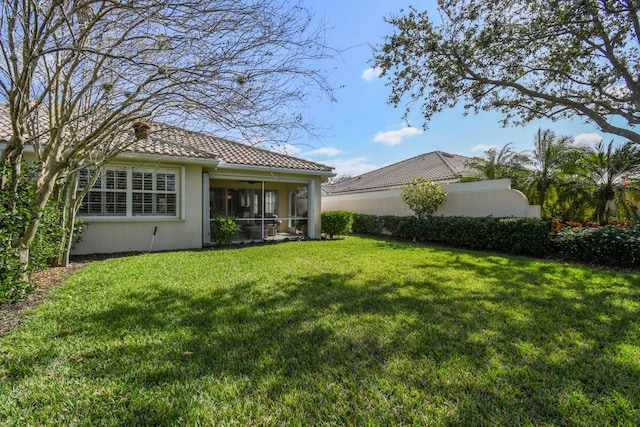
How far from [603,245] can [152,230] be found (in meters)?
14.0

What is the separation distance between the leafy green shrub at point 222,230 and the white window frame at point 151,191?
1.35m

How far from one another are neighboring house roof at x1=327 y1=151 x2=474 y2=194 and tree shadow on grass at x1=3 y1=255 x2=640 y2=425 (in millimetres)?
14130

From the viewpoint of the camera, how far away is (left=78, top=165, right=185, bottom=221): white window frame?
32.7 feet

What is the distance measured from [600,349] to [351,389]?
3170mm

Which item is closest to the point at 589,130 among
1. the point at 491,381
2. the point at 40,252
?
the point at 491,381

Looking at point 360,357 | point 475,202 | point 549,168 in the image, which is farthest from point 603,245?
point 360,357

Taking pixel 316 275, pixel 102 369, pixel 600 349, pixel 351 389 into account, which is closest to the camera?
pixel 351 389

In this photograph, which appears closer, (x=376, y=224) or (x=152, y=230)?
Result: (x=152, y=230)

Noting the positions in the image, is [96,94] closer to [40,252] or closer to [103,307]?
[40,252]

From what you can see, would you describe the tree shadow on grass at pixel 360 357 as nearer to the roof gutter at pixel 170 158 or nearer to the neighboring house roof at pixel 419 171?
the roof gutter at pixel 170 158

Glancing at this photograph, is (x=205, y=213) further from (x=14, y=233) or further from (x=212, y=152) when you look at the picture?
(x=14, y=233)

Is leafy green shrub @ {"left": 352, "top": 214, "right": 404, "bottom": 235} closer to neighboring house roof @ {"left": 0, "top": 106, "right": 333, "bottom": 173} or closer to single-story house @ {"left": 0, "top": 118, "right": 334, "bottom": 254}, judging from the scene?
neighboring house roof @ {"left": 0, "top": 106, "right": 333, "bottom": 173}

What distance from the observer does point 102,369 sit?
3.09 m

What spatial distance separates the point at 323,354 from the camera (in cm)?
346
